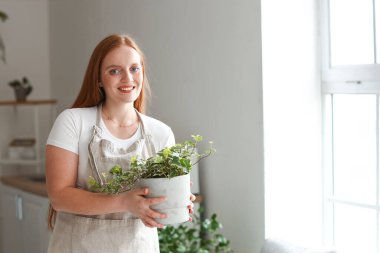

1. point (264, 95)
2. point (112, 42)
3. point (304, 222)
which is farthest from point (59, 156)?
point (304, 222)

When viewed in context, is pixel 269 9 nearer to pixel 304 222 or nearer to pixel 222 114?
pixel 222 114

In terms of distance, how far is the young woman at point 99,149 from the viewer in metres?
2.02

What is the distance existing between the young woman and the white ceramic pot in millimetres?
78

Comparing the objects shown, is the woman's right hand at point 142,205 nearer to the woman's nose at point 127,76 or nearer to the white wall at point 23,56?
the woman's nose at point 127,76

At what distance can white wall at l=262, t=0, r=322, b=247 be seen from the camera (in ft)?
9.93

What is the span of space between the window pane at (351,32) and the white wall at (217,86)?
0.34 meters

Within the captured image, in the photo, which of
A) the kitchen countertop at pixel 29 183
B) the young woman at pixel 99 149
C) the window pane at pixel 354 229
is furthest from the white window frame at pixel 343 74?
the kitchen countertop at pixel 29 183

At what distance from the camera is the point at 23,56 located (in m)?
4.87

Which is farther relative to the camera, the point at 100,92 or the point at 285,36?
the point at 285,36

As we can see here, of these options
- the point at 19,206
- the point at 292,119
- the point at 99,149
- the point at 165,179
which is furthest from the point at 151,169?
the point at 19,206

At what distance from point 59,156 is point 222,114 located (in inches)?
54.4

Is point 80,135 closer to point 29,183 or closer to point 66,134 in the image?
point 66,134

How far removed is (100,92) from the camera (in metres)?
2.16

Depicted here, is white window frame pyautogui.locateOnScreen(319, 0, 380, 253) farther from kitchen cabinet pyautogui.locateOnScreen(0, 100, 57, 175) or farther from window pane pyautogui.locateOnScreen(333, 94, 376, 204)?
kitchen cabinet pyautogui.locateOnScreen(0, 100, 57, 175)
